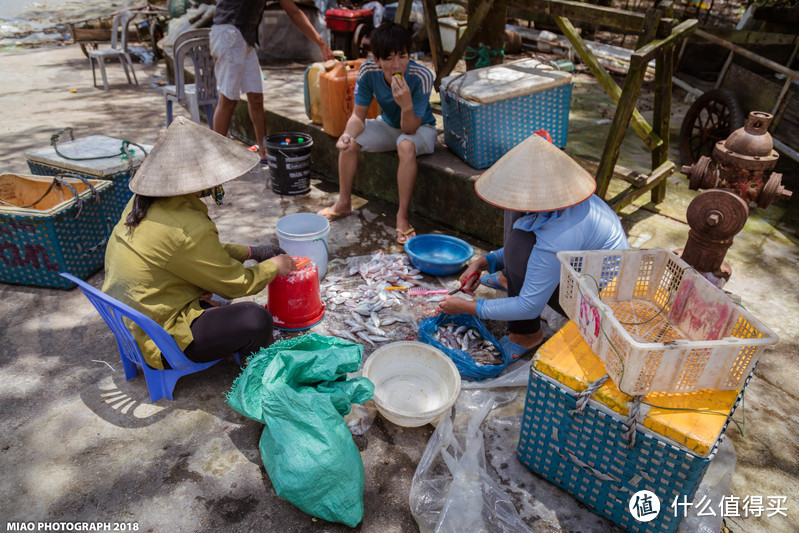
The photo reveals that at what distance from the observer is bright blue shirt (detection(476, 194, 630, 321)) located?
2527 mm

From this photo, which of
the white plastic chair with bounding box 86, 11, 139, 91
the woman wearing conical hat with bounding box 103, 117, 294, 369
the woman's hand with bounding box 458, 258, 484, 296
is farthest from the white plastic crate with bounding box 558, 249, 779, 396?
the white plastic chair with bounding box 86, 11, 139, 91

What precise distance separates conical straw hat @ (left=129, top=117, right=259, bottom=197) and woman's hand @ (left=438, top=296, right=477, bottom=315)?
1336mm

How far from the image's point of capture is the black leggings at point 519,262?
2.72 metres

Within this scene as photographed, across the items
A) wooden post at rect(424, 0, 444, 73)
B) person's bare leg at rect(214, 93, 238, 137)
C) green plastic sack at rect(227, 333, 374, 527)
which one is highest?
wooden post at rect(424, 0, 444, 73)

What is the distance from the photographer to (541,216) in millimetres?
2592

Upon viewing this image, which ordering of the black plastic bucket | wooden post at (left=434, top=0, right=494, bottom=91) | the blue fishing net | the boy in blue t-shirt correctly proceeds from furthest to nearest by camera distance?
the black plastic bucket, wooden post at (left=434, top=0, right=494, bottom=91), the boy in blue t-shirt, the blue fishing net

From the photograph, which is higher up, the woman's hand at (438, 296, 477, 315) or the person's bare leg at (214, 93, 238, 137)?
the person's bare leg at (214, 93, 238, 137)

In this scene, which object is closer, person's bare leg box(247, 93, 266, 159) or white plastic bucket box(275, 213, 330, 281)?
white plastic bucket box(275, 213, 330, 281)

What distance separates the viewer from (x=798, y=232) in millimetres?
4277

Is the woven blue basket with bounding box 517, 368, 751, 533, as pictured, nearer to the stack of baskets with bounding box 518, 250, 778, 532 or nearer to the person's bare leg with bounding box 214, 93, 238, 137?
the stack of baskets with bounding box 518, 250, 778, 532

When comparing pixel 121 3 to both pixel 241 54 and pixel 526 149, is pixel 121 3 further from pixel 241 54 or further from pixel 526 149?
pixel 526 149

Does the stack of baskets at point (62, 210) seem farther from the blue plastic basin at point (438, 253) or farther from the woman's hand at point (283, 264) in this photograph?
the blue plastic basin at point (438, 253)

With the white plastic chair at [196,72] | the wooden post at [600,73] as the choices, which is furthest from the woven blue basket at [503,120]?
the white plastic chair at [196,72]

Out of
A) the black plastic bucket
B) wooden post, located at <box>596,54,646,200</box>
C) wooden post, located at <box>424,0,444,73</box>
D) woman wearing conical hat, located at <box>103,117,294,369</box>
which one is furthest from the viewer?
wooden post, located at <box>424,0,444,73</box>
